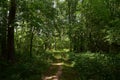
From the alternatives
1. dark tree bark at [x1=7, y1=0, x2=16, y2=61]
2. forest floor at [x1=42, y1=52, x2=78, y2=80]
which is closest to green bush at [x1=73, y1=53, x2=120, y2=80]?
forest floor at [x1=42, y1=52, x2=78, y2=80]

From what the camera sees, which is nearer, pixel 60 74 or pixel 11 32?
pixel 60 74

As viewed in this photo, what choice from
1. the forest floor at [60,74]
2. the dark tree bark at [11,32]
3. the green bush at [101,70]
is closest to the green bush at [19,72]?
the forest floor at [60,74]

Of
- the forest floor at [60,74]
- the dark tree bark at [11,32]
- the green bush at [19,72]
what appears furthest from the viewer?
the dark tree bark at [11,32]

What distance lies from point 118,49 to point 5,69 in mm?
19242

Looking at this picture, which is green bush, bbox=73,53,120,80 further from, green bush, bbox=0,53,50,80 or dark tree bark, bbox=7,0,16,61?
dark tree bark, bbox=7,0,16,61

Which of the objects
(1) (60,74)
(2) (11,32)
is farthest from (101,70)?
(2) (11,32)

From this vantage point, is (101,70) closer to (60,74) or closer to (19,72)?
(60,74)

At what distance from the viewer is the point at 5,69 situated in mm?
15016

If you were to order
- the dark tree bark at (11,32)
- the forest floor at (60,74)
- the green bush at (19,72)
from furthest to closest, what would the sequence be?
the dark tree bark at (11,32) → the forest floor at (60,74) → the green bush at (19,72)

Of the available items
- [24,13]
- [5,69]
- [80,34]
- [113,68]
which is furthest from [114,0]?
[80,34]

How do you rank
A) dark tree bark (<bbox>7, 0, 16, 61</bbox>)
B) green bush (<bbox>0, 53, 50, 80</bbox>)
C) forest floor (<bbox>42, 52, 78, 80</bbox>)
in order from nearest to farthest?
→ green bush (<bbox>0, 53, 50, 80</bbox>) → forest floor (<bbox>42, 52, 78, 80</bbox>) → dark tree bark (<bbox>7, 0, 16, 61</bbox>)

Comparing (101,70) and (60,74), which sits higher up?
(101,70)

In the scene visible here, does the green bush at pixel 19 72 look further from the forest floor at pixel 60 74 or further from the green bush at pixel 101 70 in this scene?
the green bush at pixel 101 70

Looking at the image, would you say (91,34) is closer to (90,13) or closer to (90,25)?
(90,25)
